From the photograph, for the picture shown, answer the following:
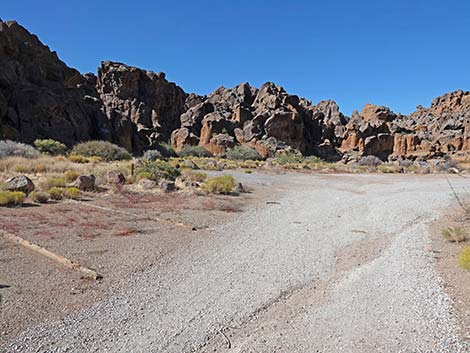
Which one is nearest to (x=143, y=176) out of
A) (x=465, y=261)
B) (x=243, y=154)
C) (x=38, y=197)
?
(x=38, y=197)

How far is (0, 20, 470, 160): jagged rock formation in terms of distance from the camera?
37.6 m

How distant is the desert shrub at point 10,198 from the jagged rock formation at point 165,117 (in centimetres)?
2697

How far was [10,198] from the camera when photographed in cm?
922

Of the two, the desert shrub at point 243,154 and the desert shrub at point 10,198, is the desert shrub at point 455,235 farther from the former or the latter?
the desert shrub at point 243,154

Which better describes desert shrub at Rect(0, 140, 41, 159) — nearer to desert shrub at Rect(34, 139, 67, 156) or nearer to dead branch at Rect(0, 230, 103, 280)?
desert shrub at Rect(34, 139, 67, 156)

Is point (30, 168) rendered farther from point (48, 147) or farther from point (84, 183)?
point (48, 147)

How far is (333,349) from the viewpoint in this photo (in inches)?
127

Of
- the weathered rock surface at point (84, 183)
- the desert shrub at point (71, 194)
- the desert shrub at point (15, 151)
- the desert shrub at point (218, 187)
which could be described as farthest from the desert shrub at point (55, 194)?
the desert shrub at point (15, 151)

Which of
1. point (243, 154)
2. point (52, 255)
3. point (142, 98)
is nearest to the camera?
point (52, 255)

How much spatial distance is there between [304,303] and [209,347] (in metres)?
1.48

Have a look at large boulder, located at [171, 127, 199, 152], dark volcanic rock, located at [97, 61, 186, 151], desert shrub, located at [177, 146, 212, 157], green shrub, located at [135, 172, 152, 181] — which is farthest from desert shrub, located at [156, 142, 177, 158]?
green shrub, located at [135, 172, 152, 181]

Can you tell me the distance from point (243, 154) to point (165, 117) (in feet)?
92.9

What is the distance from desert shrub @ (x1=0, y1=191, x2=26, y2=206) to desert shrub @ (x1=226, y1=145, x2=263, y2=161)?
3553 cm

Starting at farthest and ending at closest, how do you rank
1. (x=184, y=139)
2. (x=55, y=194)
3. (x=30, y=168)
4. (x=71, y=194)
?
1. (x=184, y=139)
2. (x=30, y=168)
3. (x=71, y=194)
4. (x=55, y=194)
